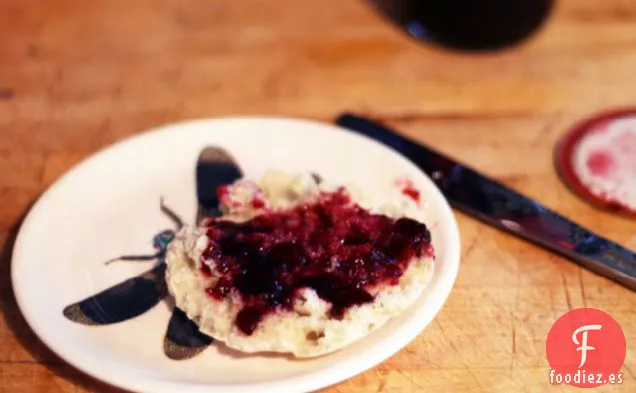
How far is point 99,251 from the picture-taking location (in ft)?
3.17

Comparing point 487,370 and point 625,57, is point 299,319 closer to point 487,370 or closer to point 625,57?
point 487,370

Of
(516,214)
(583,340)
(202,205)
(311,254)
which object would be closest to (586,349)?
(583,340)

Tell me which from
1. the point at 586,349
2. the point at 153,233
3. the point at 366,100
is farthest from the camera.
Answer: the point at 366,100

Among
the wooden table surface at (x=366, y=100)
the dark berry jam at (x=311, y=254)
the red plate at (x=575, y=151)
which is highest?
the dark berry jam at (x=311, y=254)

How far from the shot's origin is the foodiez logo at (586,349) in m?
0.86

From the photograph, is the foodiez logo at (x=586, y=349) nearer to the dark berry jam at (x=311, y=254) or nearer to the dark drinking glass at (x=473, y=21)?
the dark berry jam at (x=311, y=254)

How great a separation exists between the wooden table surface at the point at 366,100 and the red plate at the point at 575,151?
0.05 ft

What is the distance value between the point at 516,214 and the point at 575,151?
0.20m

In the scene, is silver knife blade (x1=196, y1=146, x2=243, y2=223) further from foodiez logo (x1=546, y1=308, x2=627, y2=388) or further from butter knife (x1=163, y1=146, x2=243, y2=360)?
foodiez logo (x1=546, y1=308, x2=627, y2=388)

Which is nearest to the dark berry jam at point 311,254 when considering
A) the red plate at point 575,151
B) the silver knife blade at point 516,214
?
the silver knife blade at point 516,214

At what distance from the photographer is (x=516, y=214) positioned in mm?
1017

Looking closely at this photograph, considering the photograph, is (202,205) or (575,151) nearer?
(202,205)

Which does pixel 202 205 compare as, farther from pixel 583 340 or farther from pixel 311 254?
pixel 583 340

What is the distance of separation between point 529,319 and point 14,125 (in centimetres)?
88
